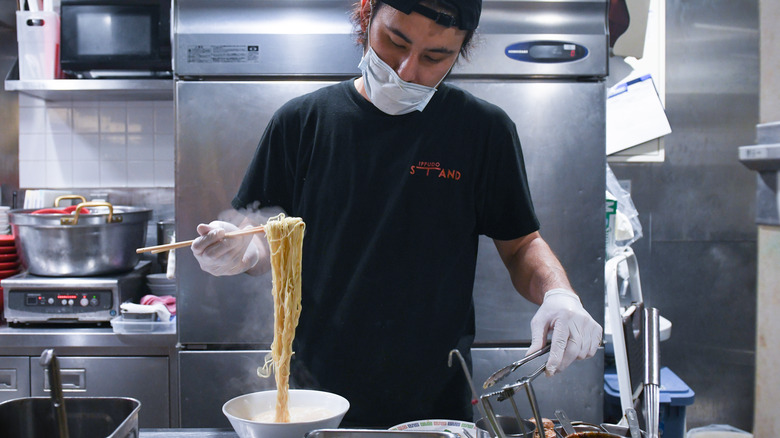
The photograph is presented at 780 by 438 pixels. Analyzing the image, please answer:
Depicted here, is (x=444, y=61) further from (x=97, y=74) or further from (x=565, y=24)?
(x=97, y=74)

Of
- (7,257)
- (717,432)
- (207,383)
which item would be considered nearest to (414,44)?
(207,383)

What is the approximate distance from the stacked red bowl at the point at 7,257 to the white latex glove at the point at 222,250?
180 centimetres

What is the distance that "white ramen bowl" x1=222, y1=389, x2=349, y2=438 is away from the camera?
3.54 ft

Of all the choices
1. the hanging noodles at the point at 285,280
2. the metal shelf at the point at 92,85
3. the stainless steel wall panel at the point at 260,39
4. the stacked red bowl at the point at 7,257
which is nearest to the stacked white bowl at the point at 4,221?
the stacked red bowl at the point at 7,257

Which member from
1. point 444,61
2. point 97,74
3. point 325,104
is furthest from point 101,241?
point 444,61

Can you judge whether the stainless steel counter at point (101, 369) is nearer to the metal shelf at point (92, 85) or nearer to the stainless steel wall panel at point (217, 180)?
the stainless steel wall panel at point (217, 180)

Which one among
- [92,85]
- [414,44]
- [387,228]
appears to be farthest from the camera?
[92,85]

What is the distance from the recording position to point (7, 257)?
9.56 feet

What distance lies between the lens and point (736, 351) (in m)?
3.59

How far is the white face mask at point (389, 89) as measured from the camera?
1.77 meters

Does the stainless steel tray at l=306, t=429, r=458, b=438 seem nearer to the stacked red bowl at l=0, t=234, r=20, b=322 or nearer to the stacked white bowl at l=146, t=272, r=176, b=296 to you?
the stacked white bowl at l=146, t=272, r=176, b=296

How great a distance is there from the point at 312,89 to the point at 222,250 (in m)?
1.13

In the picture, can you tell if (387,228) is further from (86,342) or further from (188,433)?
(86,342)

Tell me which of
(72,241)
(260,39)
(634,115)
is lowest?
(72,241)
